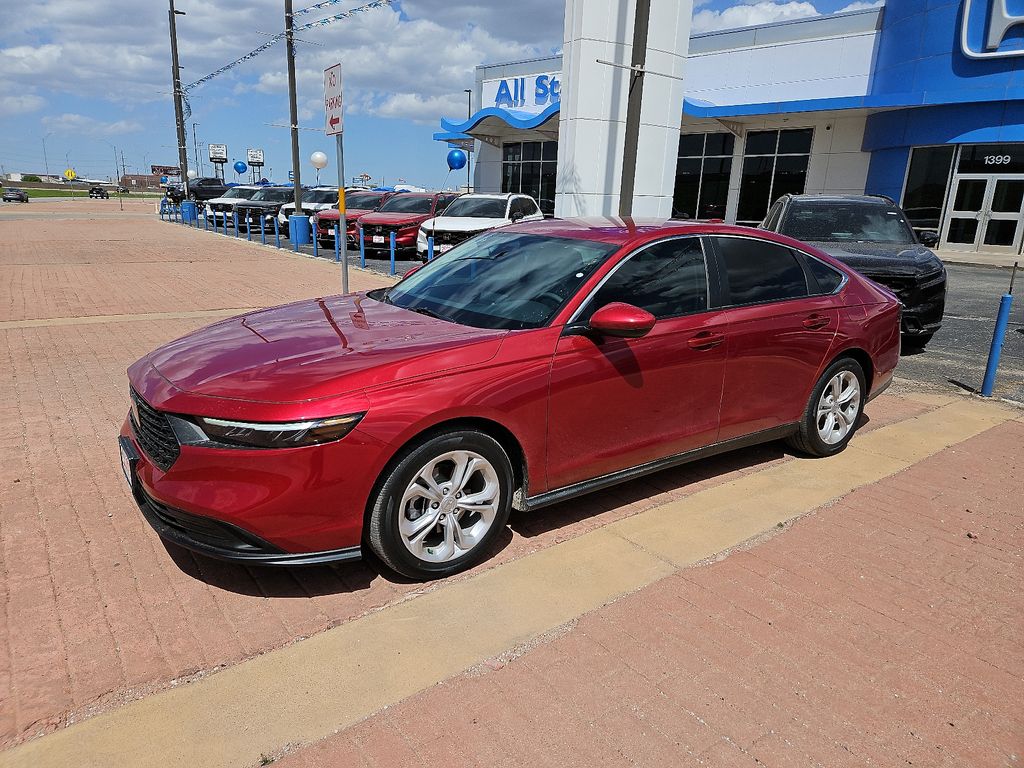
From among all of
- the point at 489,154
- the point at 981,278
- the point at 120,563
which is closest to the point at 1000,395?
the point at 120,563

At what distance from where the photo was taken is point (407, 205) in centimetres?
1961

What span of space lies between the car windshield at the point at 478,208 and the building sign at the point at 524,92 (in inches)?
712

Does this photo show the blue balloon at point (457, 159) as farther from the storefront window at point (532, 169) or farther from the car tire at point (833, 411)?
the car tire at point (833, 411)

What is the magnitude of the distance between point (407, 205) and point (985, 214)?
59.5ft

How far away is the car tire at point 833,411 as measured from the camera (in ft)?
16.3

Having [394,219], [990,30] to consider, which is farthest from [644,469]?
[990,30]

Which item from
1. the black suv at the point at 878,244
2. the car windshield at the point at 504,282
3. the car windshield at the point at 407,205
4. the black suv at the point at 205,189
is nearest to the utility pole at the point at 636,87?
the black suv at the point at 878,244

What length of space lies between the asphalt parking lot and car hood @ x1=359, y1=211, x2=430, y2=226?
528 inches

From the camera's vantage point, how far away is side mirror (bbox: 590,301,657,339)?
3.54 meters

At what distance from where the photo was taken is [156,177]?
15438 centimetres

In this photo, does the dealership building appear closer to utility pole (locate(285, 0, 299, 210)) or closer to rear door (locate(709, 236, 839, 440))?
utility pole (locate(285, 0, 299, 210))

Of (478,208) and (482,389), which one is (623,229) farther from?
(478,208)

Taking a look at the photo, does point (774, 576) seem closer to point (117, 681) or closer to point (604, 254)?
point (604, 254)

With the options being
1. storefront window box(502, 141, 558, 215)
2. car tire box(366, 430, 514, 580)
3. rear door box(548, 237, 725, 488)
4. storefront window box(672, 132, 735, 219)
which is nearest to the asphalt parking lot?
car tire box(366, 430, 514, 580)
